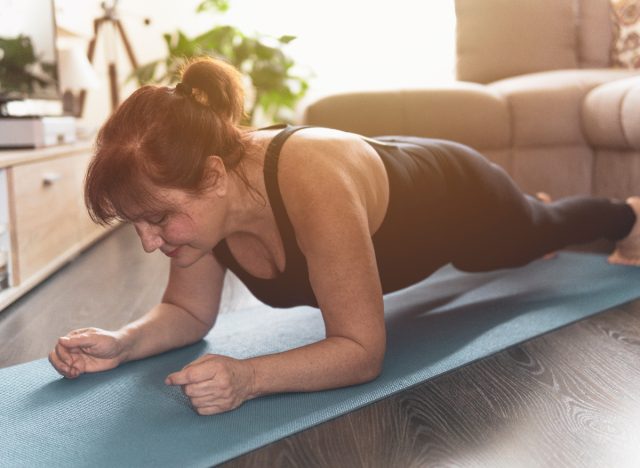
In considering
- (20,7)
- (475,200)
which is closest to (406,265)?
(475,200)

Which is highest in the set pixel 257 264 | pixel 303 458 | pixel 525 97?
pixel 525 97

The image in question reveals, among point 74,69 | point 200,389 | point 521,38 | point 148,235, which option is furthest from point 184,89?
point 74,69

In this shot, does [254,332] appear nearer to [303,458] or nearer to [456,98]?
[303,458]

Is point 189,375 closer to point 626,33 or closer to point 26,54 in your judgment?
point 26,54

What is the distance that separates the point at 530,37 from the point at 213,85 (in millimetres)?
2269

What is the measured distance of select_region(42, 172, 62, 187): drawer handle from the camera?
2.13 metres

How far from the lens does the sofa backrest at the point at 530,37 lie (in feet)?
9.73

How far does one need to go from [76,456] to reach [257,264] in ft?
1.58

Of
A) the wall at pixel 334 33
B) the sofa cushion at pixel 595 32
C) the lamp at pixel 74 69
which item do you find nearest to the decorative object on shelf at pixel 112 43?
the wall at pixel 334 33

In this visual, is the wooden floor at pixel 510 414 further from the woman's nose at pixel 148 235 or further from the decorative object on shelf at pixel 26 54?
the decorative object on shelf at pixel 26 54

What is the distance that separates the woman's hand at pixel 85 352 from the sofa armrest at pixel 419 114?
51.8 inches

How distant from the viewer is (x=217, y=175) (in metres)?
1.06

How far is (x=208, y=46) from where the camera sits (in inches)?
140

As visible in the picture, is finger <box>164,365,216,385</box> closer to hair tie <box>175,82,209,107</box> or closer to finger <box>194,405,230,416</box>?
finger <box>194,405,230,416</box>
